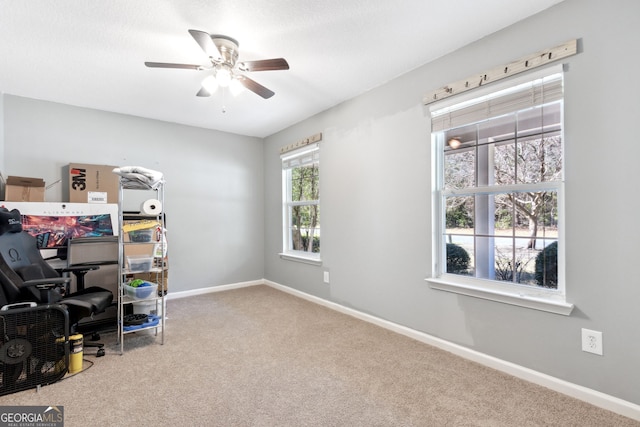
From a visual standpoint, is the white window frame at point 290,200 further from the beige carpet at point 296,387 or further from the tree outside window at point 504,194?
the tree outside window at point 504,194

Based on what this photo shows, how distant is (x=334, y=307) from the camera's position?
372 cm

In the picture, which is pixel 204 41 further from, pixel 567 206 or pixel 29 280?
pixel 567 206

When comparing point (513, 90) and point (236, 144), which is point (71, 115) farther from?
point (513, 90)

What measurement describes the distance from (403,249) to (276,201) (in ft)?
8.29

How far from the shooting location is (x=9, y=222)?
7.70 feet

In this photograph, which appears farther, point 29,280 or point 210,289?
point 210,289

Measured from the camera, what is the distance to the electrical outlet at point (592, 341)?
5.93 ft

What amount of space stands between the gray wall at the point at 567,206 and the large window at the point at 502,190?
12 centimetres

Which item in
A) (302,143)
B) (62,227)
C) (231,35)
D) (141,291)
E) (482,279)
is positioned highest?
(231,35)

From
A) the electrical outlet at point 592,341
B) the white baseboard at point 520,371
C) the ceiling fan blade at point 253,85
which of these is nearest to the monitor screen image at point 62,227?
the ceiling fan blade at point 253,85

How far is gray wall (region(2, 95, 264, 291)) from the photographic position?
3463mm

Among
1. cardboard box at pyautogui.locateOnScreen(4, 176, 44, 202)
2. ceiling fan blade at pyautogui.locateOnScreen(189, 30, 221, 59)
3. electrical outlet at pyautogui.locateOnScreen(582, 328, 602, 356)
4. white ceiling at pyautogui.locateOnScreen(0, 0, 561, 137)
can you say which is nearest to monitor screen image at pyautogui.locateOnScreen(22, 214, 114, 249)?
cardboard box at pyautogui.locateOnScreen(4, 176, 44, 202)

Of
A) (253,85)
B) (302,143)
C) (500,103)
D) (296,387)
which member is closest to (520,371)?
(296,387)

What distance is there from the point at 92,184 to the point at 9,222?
1342 mm
